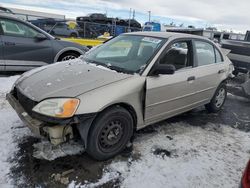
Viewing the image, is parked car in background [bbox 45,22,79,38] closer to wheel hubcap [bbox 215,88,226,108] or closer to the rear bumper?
wheel hubcap [bbox 215,88,226,108]

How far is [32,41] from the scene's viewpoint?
20.7 feet

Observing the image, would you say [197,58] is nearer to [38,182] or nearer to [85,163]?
[85,163]

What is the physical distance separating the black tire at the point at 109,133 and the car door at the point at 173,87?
1.39 feet

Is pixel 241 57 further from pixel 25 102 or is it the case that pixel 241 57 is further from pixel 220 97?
pixel 25 102

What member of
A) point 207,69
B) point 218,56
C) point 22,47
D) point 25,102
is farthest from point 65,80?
point 22,47

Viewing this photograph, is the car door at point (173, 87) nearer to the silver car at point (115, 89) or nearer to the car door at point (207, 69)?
the silver car at point (115, 89)

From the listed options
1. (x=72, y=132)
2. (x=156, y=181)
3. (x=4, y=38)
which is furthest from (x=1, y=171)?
(x=4, y=38)

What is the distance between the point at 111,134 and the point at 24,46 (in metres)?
4.22

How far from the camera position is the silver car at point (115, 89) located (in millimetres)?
2775

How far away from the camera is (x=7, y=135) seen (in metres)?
3.51

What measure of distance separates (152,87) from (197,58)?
1356 millimetres

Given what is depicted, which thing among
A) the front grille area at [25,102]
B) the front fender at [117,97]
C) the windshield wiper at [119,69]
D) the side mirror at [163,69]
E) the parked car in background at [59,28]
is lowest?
the front grille area at [25,102]

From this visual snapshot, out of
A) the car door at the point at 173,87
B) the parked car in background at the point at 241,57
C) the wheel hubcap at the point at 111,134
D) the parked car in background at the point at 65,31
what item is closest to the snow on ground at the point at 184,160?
the wheel hubcap at the point at 111,134

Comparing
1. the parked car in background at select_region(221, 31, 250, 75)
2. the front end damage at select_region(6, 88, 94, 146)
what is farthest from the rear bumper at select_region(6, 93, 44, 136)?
the parked car in background at select_region(221, 31, 250, 75)
